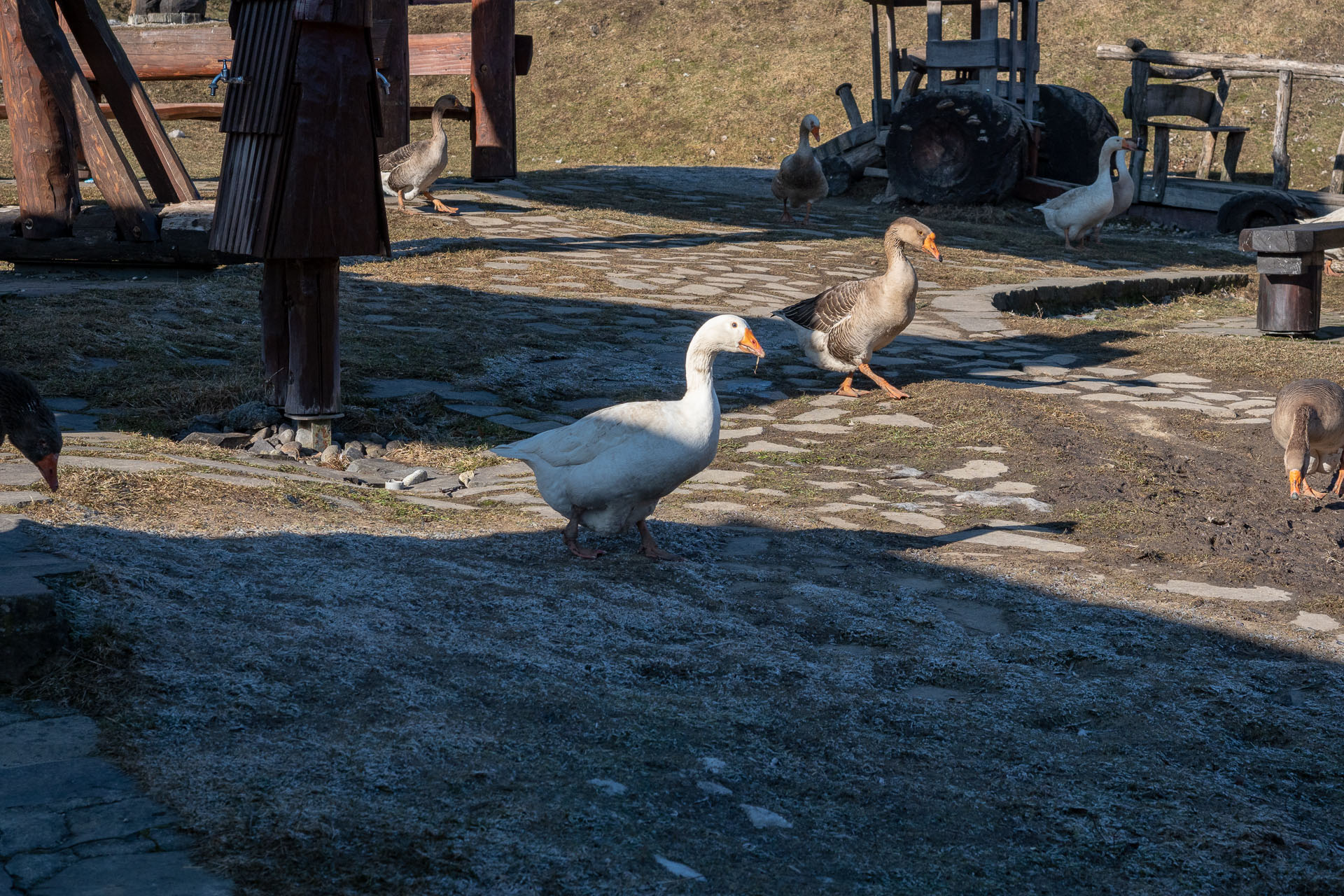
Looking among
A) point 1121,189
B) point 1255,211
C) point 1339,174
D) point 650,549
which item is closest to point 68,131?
point 650,549

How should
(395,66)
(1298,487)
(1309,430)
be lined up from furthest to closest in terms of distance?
(395,66)
(1309,430)
(1298,487)

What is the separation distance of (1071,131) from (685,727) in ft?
56.3

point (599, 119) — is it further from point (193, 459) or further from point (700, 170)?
point (193, 459)

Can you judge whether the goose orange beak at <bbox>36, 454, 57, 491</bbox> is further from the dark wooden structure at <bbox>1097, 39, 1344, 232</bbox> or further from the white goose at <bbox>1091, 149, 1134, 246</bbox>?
the dark wooden structure at <bbox>1097, 39, 1344, 232</bbox>

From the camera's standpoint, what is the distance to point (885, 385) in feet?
24.2

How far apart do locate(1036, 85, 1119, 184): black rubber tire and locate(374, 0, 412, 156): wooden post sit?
31.0 ft

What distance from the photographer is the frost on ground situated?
97.5 inches

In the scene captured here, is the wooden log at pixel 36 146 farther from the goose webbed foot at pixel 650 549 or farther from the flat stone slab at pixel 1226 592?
the flat stone slab at pixel 1226 592

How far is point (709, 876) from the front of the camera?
2.39 m

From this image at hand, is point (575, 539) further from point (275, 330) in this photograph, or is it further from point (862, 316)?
point (862, 316)

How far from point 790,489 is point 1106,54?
44.6ft

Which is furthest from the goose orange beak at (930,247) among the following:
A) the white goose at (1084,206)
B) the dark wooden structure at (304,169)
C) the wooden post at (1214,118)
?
the wooden post at (1214,118)

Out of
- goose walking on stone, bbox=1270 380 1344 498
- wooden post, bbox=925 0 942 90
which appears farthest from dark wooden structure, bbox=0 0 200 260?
wooden post, bbox=925 0 942 90

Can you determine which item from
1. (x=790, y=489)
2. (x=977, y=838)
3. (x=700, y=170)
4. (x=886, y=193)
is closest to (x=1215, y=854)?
(x=977, y=838)
